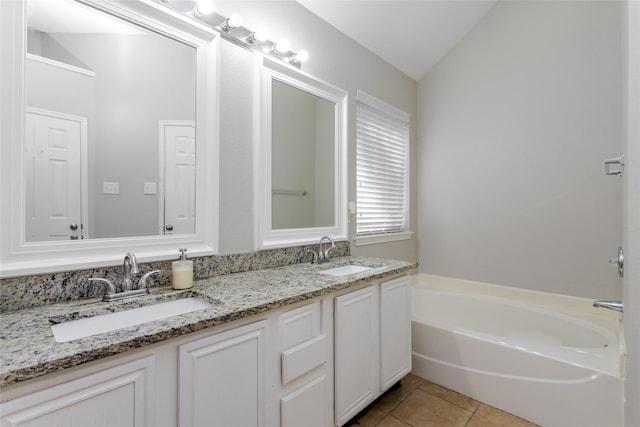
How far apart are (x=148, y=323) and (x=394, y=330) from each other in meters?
1.39

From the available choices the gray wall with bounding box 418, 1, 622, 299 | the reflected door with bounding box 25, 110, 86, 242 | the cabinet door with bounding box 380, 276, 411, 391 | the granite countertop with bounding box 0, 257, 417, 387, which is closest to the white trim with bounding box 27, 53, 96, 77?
the reflected door with bounding box 25, 110, 86, 242

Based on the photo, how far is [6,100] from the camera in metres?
1.00

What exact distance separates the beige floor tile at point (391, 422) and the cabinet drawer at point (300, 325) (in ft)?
2.59

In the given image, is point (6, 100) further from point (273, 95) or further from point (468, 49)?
point (468, 49)

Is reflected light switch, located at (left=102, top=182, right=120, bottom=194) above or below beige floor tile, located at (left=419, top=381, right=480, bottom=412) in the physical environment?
above

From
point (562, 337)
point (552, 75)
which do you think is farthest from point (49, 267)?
point (552, 75)

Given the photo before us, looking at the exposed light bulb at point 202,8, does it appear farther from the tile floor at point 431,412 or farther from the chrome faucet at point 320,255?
the tile floor at point 431,412

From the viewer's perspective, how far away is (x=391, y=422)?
1721 millimetres

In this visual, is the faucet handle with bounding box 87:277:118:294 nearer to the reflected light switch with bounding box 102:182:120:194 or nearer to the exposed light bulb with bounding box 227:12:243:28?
the reflected light switch with bounding box 102:182:120:194

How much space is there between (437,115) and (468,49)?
0.61 m

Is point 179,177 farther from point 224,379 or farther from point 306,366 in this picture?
point 306,366

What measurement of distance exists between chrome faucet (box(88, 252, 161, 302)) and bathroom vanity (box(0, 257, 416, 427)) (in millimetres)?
57

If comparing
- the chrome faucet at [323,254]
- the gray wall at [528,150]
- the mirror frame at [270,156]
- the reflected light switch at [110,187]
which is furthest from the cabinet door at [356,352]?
the gray wall at [528,150]

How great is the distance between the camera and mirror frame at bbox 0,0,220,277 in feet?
3.29
